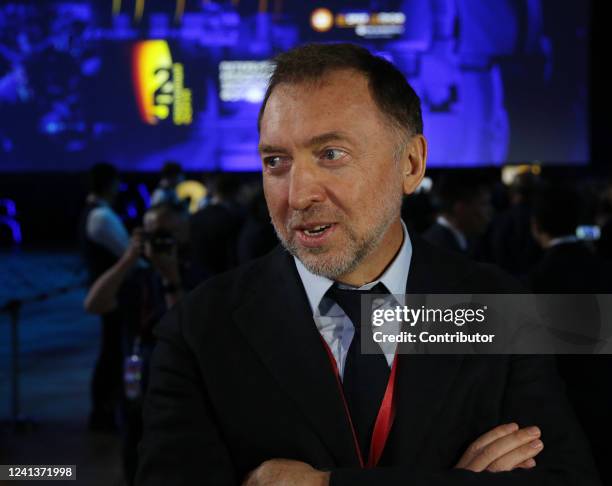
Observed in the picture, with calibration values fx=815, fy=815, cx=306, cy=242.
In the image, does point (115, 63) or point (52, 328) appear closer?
point (52, 328)

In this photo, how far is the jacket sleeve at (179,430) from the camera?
1.31 metres

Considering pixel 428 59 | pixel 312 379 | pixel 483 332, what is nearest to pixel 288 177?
pixel 312 379

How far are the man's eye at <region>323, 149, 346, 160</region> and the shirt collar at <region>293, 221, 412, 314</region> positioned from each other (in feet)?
0.70

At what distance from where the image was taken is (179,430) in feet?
4.35

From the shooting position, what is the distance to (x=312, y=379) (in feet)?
4.29

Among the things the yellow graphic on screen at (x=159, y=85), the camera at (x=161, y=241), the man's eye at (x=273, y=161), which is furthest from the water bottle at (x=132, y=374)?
the yellow graphic on screen at (x=159, y=85)

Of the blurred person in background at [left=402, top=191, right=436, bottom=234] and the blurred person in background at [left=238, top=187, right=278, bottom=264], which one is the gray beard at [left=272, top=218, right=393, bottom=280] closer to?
the blurred person in background at [left=238, top=187, right=278, bottom=264]

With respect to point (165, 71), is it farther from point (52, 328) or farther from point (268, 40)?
point (52, 328)

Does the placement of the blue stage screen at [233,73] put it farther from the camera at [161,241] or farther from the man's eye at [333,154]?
the man's eye at [333,154]

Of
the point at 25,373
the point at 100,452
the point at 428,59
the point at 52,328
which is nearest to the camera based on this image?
the point at 100,452

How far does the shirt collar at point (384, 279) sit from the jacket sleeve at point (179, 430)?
224mm

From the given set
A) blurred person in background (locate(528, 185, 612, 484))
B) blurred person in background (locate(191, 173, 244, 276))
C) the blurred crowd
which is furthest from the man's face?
blurred person in background (locate(191, 173, 244, 276))

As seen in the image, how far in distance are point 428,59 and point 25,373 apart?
6.30m

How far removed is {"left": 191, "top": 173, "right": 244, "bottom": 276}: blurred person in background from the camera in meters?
5.84
